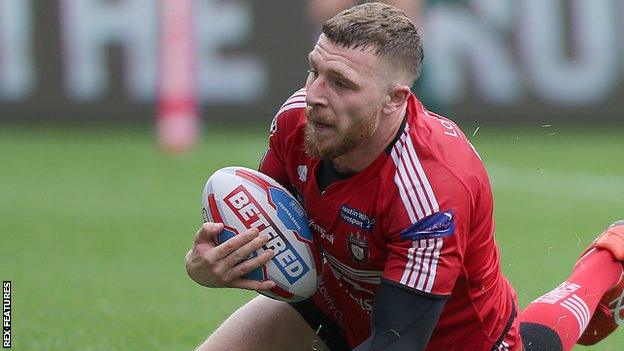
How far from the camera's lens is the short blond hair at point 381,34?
385cm

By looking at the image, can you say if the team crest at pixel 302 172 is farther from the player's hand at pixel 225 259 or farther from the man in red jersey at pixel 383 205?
the player's hand at pixel 225 259

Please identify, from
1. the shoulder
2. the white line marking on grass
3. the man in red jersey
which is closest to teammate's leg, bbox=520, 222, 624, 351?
the man in red jersey

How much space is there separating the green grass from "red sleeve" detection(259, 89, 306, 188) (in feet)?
4.49

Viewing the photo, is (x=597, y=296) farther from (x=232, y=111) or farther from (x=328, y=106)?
(x=232, y=111)

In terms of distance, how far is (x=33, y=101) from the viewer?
15.1 m

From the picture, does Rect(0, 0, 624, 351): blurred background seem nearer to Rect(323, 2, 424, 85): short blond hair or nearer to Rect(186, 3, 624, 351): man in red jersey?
Rect(186, 3, 624, 351): man in red jersey

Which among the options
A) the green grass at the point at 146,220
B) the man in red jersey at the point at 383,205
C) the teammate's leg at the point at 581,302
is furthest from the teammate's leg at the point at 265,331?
the green grass at the point at 146,220

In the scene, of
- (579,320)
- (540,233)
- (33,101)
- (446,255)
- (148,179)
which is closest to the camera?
(446,255)

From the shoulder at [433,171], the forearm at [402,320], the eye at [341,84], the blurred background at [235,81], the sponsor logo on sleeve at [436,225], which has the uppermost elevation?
the eye at [341,84]

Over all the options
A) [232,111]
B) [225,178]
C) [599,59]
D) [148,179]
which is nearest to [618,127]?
[599,59]

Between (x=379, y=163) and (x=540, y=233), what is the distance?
541 cm

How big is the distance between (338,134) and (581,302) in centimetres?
149

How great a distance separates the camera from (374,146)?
4.01 m

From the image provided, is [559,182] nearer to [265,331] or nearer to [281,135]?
[265,331]
